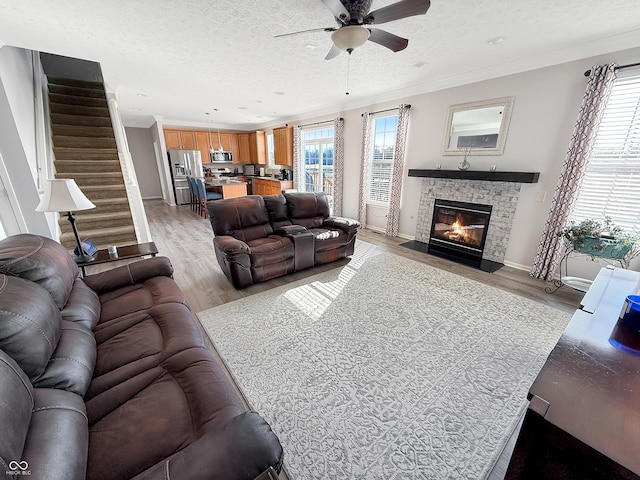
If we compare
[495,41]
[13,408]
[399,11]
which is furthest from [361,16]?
[13,408]

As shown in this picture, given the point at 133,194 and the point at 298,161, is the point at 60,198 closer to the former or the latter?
the point at 133,194

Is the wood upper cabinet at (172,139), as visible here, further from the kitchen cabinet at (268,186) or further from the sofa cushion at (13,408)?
the sofa cushion at (13,408)

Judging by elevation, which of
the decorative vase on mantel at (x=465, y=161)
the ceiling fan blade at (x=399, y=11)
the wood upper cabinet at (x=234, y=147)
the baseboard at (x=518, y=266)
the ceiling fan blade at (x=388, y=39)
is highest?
the ceiling fan blade at (x=399, y=11)

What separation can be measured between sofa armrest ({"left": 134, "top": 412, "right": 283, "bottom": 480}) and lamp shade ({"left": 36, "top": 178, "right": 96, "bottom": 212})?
2241 millimetres

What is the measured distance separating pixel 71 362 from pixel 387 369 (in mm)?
1790

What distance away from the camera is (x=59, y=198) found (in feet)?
6.74

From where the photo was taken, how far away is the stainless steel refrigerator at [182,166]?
7673 millimetres

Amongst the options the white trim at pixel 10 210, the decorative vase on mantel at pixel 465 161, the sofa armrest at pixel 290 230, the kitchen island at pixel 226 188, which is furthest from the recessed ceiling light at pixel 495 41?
the kitchen island at pixel 226 188

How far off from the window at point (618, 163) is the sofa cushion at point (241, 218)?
3980 mm

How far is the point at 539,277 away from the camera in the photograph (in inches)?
130

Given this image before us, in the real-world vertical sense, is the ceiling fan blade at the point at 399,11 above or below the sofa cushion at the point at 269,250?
above

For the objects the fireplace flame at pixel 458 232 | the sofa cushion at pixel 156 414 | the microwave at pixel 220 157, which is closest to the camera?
the sofa cushion at pixel 156 414

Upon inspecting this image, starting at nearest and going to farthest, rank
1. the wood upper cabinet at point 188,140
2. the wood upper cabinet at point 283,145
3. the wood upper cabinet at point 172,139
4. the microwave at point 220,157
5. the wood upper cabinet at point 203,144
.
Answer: the wood upper cabinet at point 283,145
the wood upper cabinet at point 172,139
the wood upper cabinet at point 188,140
the wood upper cabinet at point 203,144
the microwave at point 220,157

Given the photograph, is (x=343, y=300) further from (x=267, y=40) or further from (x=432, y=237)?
(x=267, y=40)
